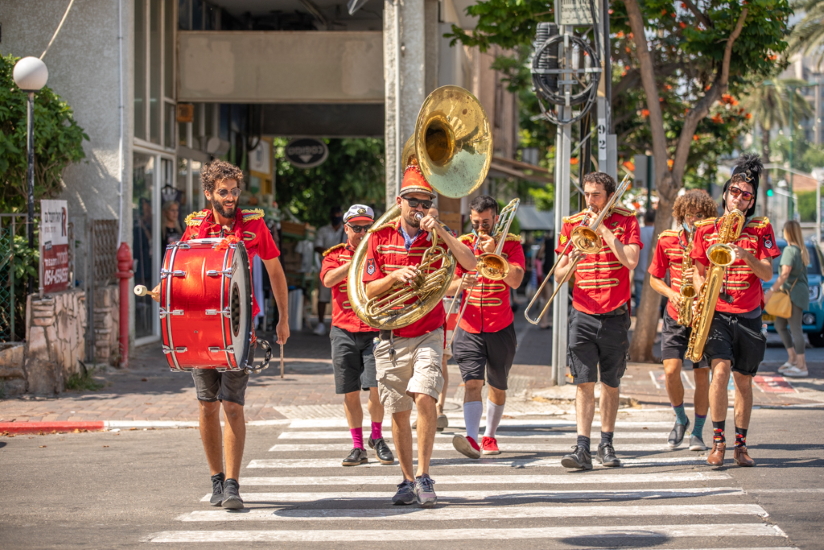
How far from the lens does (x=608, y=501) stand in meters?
6.29

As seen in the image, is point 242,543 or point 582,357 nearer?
point 242,543

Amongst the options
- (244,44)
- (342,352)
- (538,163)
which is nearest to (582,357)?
(342,352)

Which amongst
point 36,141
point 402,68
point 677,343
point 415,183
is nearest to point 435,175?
point 415,183

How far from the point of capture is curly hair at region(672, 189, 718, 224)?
7719 mm

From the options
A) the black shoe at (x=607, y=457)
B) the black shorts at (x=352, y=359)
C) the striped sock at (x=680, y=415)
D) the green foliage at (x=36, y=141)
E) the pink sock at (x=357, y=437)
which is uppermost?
the green foliage at (x=36, y=141)

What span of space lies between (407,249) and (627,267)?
1.79 meters

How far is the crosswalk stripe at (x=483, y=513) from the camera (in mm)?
5918

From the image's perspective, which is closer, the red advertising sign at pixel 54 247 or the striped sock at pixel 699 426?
the striped sock at pixel 699 426

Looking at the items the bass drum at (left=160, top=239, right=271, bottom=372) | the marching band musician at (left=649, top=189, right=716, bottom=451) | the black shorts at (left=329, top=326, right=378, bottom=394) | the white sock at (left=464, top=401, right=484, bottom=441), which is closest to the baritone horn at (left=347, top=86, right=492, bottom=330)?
the bass drum at (left=160, top=239, right=271, bottom=372)

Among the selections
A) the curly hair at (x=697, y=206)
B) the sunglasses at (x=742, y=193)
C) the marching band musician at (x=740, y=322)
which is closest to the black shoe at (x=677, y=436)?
the marching band musician at (x=740, y=322)

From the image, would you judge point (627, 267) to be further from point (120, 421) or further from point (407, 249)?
point (120, 421)

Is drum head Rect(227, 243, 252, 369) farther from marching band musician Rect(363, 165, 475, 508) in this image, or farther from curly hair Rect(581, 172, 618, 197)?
curly hair Rect(581, 172, 618, 197)

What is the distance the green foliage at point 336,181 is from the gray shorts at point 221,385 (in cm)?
1740

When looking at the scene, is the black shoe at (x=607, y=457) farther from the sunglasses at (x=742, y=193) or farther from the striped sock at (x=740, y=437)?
the sunglasses at (x=742, y=193)
